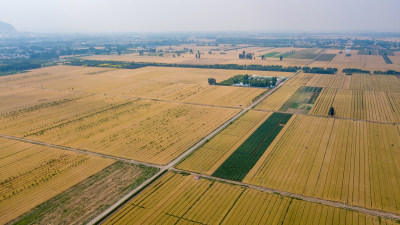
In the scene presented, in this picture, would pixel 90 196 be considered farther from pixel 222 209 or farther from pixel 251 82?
pixel 251 82

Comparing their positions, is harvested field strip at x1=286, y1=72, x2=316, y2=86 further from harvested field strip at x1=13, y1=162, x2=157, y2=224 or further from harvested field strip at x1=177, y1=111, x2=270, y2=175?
harvested field strip at x1=13, y1=162, x2=157, y2=224

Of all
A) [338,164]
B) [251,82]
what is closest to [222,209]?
[338,164]

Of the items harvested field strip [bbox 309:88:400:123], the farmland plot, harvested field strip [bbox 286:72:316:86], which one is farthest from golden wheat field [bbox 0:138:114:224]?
harvested field strip [bbox 286:72:316:86]

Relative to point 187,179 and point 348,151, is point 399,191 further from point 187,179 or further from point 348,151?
point 187,179

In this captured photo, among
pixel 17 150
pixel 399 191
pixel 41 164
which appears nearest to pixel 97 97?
pixel 17 150

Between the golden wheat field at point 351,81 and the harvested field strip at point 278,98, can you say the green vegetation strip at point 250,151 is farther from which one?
the golden wheat field at point 351,81

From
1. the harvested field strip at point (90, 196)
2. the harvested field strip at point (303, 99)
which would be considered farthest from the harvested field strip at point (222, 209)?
the harvested field strip at point (303, 99)
